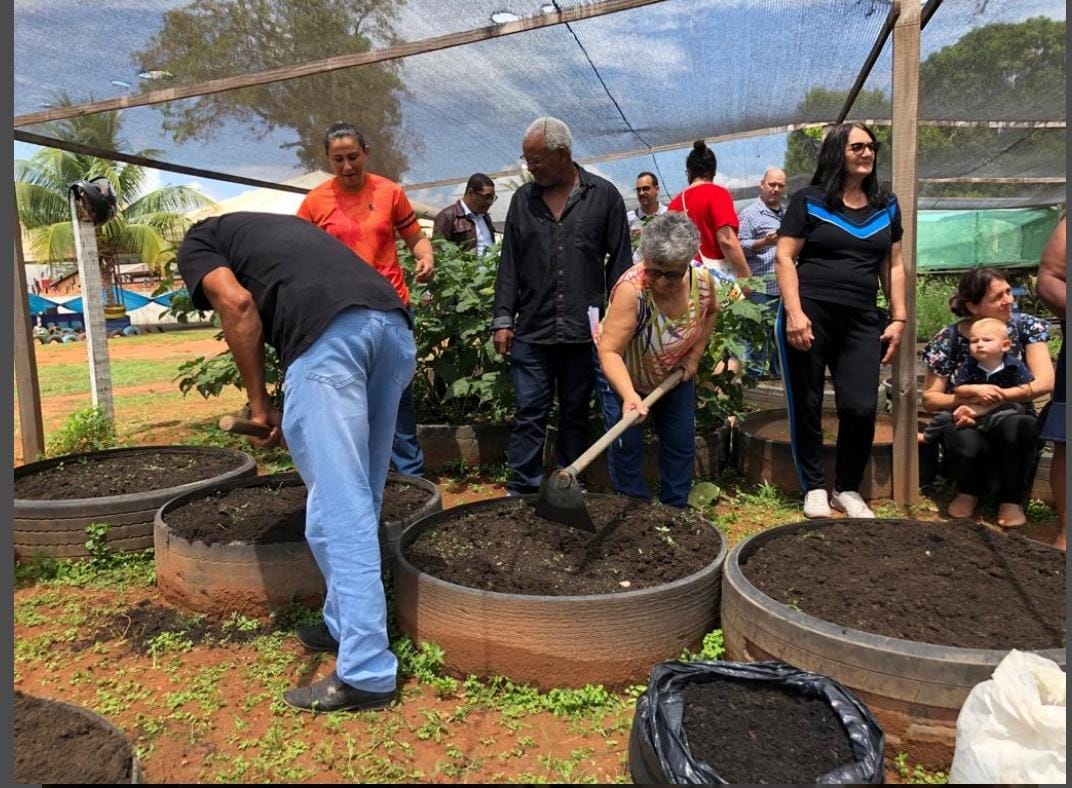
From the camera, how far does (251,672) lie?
8.39 ft

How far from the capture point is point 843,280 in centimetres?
353

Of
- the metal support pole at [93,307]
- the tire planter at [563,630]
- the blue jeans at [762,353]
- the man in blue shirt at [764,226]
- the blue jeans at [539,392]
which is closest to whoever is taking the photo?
the tire planter at [563,630]

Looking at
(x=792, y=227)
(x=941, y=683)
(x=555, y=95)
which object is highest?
(x=555, y=95)

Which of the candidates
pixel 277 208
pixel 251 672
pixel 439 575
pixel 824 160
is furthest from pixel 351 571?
pixel 277 208

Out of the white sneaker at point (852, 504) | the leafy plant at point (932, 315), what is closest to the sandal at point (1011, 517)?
the white sneaker at point (852, 504)

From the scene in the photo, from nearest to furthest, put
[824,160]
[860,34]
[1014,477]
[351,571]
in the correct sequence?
A: [351,571], [824,160], [1014,477], [860,34]

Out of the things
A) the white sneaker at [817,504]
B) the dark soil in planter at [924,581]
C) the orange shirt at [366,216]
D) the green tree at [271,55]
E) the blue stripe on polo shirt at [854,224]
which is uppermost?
the green tree at [271,55]

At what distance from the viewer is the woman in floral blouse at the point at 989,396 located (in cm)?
370

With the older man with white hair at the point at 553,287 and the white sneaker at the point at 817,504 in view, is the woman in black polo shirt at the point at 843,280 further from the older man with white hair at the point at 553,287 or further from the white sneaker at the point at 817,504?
the older man with white hair at the point at 553,287

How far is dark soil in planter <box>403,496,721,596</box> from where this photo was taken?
262 centimetres

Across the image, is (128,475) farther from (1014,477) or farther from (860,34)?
(860,34)

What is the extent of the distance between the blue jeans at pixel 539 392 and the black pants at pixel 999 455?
2021 millimetres

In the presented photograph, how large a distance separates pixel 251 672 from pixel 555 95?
5.34 meters

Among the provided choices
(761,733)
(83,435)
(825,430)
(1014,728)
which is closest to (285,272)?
(761,733)
